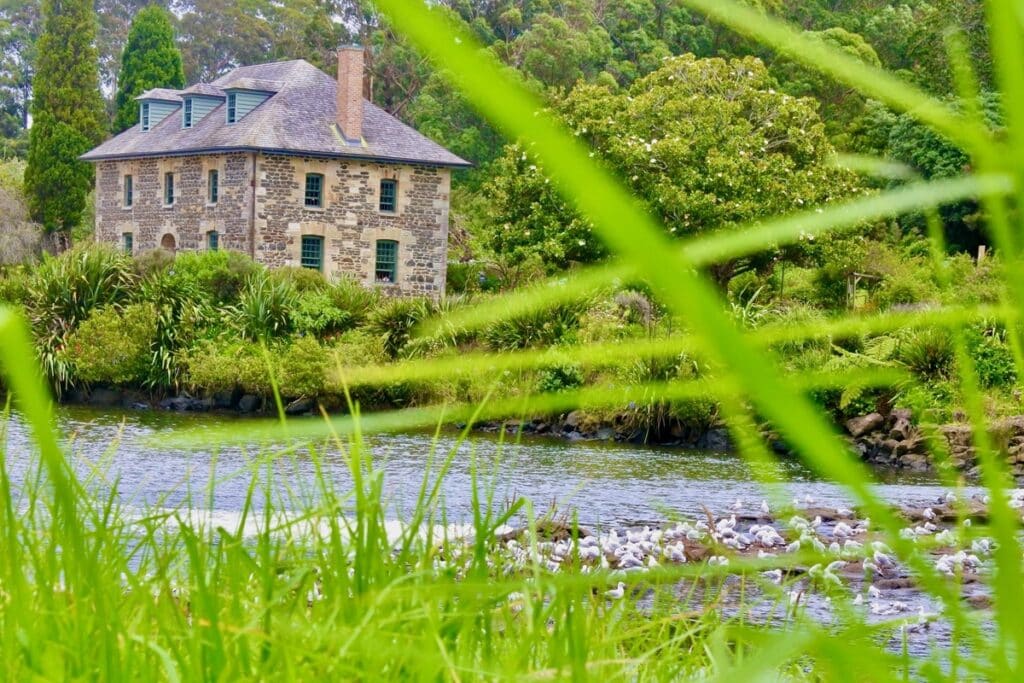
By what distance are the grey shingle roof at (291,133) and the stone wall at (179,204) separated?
431mm

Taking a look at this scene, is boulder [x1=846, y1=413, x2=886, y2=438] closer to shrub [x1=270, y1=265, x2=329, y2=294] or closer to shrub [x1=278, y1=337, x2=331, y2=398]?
shrub [x1=278, y1=337, x2=331, y2=398]

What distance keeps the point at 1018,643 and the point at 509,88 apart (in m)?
0.38

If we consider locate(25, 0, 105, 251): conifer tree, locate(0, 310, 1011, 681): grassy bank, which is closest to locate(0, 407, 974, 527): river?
locate(0, 310, 1011, 681): grassy bank

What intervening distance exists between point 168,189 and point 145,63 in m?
10.5

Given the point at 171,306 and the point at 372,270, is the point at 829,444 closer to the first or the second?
the point at 171,306

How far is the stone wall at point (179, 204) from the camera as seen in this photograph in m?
33.1

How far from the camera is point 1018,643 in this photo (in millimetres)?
667

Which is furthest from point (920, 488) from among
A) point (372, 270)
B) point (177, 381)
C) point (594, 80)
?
point (594, 80)

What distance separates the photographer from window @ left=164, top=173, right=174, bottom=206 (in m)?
35.9

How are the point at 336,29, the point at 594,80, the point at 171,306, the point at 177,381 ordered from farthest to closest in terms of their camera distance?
the point at 336,29 → the point at 594,80 → the point at 171,306 → the point at 177,381

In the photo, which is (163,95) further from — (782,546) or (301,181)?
(782,546)

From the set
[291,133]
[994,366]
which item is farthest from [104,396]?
[994,366]

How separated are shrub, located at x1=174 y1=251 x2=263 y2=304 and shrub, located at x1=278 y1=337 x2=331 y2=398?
4.73 m

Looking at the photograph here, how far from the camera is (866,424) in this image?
1700 cm
